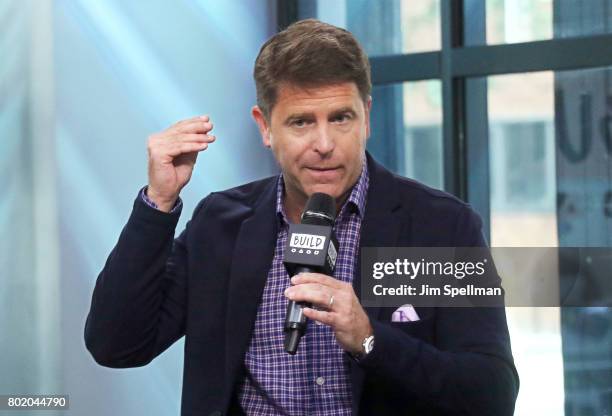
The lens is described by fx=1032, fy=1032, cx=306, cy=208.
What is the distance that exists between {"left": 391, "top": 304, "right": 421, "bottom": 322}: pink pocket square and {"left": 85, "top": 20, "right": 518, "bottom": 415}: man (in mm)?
11

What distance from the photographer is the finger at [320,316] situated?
1603 mm

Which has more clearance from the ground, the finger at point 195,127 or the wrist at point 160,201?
the finger at point 195,127

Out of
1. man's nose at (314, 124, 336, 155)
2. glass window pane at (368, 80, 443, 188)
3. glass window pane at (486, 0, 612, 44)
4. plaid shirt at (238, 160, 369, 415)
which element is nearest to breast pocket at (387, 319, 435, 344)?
plaid shirt at (238, 160, 369, 415)

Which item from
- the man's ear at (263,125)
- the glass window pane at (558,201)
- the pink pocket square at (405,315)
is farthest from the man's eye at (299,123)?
the glass window pane at (558,201)

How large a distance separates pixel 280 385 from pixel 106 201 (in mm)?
1906

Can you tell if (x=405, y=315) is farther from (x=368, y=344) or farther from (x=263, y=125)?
(x=263, y=125)

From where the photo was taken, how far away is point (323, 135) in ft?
6.51

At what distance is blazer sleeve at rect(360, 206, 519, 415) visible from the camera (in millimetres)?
1794

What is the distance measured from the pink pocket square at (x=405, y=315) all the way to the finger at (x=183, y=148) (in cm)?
49

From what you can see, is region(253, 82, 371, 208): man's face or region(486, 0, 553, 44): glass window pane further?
region(486, 0, 553, 44): glass window pane

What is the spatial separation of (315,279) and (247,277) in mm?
439

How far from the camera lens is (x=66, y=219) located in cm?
349

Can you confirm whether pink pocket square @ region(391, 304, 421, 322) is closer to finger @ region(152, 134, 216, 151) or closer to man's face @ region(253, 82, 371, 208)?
man's face @ region(253, 82, 371, 208)

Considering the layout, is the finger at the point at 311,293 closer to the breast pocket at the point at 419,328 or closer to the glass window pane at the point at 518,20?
the breast pocket at the point at 419,328
